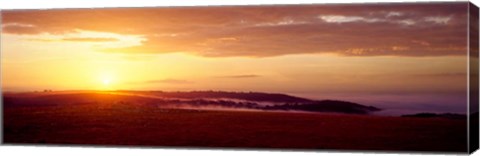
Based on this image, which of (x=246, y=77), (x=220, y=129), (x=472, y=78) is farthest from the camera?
(x=220, y=129)

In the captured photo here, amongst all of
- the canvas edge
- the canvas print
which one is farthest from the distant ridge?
the canvas edge

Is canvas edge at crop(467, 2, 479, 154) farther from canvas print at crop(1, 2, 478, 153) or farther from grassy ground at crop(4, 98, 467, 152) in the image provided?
grassy ground at crop(4, 98, 467, 152)

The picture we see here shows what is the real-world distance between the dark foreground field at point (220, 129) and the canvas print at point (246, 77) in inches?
0.5

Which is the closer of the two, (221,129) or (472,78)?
(472,78)

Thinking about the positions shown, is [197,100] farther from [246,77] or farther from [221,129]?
[246,77]

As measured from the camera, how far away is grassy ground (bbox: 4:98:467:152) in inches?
392

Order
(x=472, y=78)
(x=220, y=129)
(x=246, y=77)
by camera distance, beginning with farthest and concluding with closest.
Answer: (x=220, y=129)
(x=246, y=77)
(x=472, y=78)

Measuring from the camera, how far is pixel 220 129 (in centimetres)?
1044

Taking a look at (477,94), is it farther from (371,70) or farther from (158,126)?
(158,126)

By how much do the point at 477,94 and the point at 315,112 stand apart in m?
1.51

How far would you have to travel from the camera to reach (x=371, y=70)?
32.9 feet

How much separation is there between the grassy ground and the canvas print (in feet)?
0.04

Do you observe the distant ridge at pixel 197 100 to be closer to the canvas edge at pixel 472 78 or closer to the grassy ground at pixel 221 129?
the grassy ground at pixel 221 129

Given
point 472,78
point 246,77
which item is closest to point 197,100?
point 246,77
